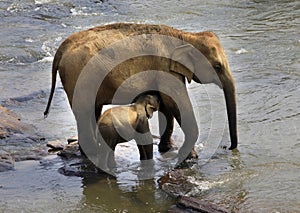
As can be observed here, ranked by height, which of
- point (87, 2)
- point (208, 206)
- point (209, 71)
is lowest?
point (87, 2)

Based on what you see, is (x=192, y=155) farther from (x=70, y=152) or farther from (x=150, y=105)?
(x=70, y=152)

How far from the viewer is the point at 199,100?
10117mm

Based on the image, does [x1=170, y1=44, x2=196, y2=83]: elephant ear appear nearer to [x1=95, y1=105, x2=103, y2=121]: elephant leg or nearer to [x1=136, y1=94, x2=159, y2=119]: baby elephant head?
[x1=136, y1=94, x2=159, y2=119]: baby elephant head

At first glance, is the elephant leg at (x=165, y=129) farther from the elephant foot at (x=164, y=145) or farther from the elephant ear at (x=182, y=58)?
the elephant ear at (x=182, y=58)

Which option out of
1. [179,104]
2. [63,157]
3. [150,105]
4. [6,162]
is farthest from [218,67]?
[6,162]

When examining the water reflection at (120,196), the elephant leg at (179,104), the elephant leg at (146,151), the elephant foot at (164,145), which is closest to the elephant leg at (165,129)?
the elephant foot at (164,145)

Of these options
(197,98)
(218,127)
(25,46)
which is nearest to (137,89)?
(218,127)

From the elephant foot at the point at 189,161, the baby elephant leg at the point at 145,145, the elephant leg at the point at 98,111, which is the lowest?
the elephant foot at the point at 189,161

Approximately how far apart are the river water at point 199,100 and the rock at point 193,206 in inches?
6.4

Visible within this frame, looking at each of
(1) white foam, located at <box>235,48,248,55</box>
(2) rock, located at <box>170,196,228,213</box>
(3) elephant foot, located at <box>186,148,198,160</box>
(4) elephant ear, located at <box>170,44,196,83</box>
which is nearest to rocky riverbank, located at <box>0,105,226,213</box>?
(2) rock, located at <box>170,196,228,213</box>

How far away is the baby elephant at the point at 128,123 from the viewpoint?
7422 millimetres

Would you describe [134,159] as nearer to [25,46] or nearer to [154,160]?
[154,160]

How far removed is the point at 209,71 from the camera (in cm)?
787

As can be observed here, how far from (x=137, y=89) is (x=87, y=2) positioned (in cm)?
1099
